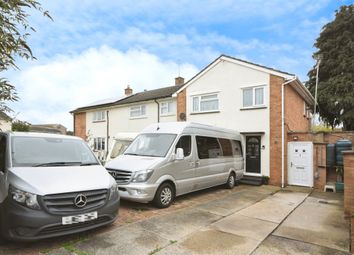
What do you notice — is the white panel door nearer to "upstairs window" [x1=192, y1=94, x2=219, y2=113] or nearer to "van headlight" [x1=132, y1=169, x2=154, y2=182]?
"upstairs window" [x1=192, y1=94, x2=219, y2=113]

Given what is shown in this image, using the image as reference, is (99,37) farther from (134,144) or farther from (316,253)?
(316,253)

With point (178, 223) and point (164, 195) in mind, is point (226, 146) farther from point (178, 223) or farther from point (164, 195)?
point (178, 223)

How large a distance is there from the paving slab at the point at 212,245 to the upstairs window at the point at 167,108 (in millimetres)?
12140

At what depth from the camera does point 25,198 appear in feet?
13.2

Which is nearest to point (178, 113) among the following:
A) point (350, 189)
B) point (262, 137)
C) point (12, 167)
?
point (262, 137)

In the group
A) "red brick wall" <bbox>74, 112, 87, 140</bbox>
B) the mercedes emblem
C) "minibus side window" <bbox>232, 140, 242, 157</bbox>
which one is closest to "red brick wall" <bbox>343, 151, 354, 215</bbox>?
"minibus side window" <bbox>232, 140, 242, 157</bbox>

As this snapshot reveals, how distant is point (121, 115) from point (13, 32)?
1521cm

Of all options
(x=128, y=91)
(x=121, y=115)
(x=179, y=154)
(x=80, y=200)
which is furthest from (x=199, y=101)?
(x=128, y=91)

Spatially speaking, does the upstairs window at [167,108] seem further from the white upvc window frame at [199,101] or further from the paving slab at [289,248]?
the paving slab at [289,248]

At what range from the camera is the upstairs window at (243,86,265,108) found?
41.0ft

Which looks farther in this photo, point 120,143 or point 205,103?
point 205,103

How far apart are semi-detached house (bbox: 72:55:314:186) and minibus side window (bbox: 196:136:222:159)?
3383mm

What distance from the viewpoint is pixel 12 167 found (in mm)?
4539

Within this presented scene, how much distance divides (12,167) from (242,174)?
9.77 meters
